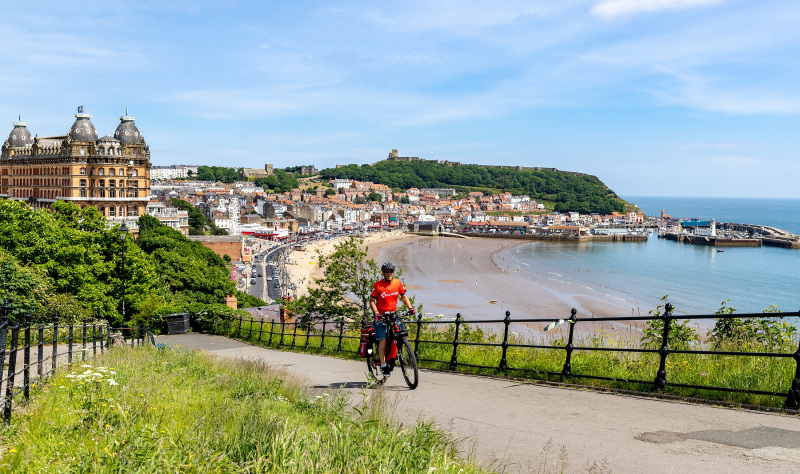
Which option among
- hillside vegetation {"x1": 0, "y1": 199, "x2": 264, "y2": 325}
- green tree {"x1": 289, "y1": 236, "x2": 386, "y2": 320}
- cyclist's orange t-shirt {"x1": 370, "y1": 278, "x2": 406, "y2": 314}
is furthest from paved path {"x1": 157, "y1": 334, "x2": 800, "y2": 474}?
hillside vegetation {"x1": 0, "y1": 199, "x2": 264, "y2": 325}

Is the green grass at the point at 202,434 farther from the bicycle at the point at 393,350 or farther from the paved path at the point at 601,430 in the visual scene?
the bicycle at the point at 393,350

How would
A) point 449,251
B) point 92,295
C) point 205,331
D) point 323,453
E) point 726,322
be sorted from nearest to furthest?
point 323,453
point 726,322
point 205,331
point 92,295
point 449,251

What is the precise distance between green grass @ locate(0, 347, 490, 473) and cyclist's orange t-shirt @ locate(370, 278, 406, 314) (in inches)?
65.5

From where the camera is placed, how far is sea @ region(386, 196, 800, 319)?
1886 inches

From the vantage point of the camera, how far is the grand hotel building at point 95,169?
66.8m

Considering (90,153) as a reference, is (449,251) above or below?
below

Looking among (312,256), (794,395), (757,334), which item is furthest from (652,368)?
(312,256)

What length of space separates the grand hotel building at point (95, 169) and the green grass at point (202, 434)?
6737 centimetres

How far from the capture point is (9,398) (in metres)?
5.32

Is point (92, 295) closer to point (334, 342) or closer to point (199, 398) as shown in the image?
point (334, 342)

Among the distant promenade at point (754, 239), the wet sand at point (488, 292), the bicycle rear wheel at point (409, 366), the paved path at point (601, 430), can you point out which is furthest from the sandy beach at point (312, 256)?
the distant promenade at point (754, 239)

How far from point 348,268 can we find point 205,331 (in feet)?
18.8

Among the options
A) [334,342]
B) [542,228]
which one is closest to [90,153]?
[334,342]

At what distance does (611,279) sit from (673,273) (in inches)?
438
